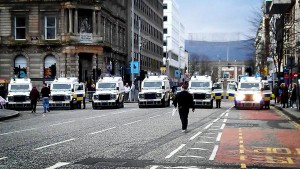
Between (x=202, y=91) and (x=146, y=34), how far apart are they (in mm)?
58107

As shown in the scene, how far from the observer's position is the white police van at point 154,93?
43.4 metres

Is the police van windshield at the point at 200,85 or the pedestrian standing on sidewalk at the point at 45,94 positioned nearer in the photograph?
the pedestrian standing on sidewalk at the point at 45,94

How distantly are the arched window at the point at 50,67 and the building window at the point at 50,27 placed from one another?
8.11 ft

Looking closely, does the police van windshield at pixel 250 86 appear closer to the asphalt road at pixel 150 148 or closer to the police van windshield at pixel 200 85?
the police van windshield at pixel 200 85

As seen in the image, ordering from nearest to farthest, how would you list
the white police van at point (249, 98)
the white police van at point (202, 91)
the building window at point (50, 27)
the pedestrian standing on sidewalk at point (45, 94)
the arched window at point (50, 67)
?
1. the pedestrian standing on sidewalk at point (45, 94)
2. the white police van at point (249, 98)
3. the white police van at point (202, 91)
4. the arched window at point (50, 67)
5. the building window at point (50, 27)

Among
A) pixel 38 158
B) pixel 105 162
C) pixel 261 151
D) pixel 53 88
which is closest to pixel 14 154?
pixel 38 158

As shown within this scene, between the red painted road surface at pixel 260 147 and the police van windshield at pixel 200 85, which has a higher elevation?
Answer: the police van windshield at pixel 200 85

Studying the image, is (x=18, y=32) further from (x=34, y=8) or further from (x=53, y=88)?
(x=53, y=88)

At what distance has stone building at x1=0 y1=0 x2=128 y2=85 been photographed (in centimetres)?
6506

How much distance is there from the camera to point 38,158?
12.9m

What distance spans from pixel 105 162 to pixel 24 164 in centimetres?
179

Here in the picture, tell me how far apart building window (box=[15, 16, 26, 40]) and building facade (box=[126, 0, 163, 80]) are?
1916cm

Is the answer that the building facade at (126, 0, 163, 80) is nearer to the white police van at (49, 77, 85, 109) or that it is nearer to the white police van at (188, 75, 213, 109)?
the white police van at (49, 77, 85, 109)

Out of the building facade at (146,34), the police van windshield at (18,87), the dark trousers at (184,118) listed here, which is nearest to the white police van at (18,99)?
the police van windshield at (18,87)
